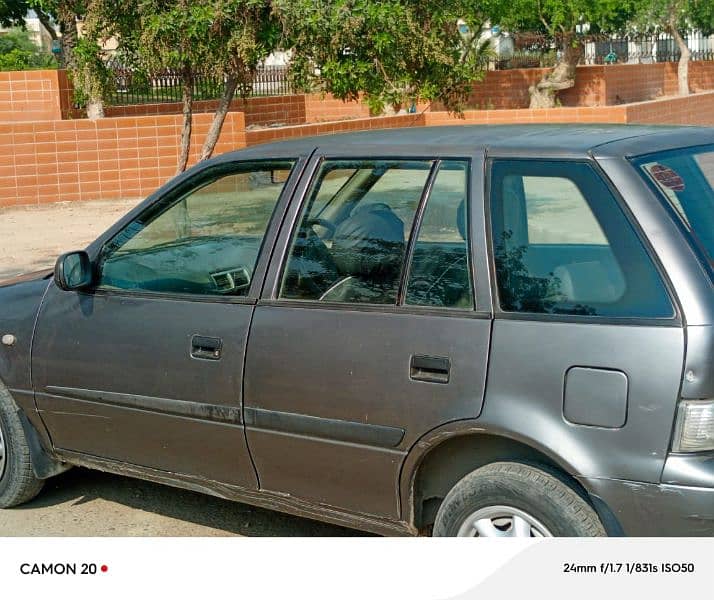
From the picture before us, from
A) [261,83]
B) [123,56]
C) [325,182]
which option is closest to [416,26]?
→ [123,56]

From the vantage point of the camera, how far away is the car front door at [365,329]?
4098mm

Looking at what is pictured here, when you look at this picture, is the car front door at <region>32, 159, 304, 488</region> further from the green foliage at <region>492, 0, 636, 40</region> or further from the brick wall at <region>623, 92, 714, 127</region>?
the green foliage at <region>492, 0, 636, 40</region>

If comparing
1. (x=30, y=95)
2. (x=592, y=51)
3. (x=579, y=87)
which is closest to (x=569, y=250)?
(x=30, y=95)

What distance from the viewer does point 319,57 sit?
39.0ft

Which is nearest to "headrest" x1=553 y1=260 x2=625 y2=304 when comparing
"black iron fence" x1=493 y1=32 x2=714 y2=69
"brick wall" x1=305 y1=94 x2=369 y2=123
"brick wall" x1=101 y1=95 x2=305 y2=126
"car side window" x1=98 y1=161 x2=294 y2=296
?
"car side window" x1=98 y1=161 x2=294 y2=296

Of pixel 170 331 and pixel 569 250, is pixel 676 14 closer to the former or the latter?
pixel 170 331

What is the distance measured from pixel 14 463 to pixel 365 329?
2102 mm

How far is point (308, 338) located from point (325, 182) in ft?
2.13

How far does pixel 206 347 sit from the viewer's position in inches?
184

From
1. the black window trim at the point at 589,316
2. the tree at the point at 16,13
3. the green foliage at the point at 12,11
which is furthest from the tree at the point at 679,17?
the black window trim at the point at 589,316

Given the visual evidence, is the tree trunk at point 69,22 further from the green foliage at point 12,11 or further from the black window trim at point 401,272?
the black window trim at point 401,272

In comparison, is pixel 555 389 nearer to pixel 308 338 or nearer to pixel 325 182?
pixel 308 338

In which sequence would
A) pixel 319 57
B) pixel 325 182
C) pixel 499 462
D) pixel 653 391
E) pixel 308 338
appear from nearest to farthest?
1. pixel 653 391
2. pixel 499 462
3. pixel 308 338
4. pixel 325 182
5. pixel 319 57

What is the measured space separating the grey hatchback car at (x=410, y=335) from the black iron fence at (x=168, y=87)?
820cm
